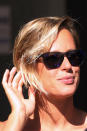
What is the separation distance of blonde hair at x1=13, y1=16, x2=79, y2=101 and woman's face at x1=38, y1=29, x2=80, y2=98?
0.05 meters

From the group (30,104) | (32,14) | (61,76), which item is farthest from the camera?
(32,14)

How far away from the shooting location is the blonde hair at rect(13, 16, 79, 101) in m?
3.20

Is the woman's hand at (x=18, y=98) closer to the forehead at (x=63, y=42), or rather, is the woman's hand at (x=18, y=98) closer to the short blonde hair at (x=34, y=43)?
the short blonde hair at (x=34, y=43)

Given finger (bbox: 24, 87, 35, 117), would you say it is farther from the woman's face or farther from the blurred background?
the blurred background

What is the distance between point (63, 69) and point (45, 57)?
0.18 metres

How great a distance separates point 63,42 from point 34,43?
0.82 feet

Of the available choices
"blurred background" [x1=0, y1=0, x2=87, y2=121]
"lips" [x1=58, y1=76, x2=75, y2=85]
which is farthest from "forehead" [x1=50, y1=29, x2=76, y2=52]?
"blurred background" [x1=0, y1=0, x2=87, y2=121]

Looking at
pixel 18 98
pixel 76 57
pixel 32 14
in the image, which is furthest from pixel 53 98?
pixel 32 14

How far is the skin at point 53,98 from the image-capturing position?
3.15m

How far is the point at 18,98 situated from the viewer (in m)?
3.23

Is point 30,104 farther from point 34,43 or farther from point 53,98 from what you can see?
point 34,43

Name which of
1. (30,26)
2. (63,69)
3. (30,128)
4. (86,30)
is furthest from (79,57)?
(86,30)

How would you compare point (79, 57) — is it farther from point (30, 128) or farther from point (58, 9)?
point (58, 9)

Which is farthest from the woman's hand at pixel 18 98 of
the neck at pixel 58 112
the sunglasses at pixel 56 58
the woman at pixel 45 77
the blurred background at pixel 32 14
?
the blurred background at pixel 32 14
